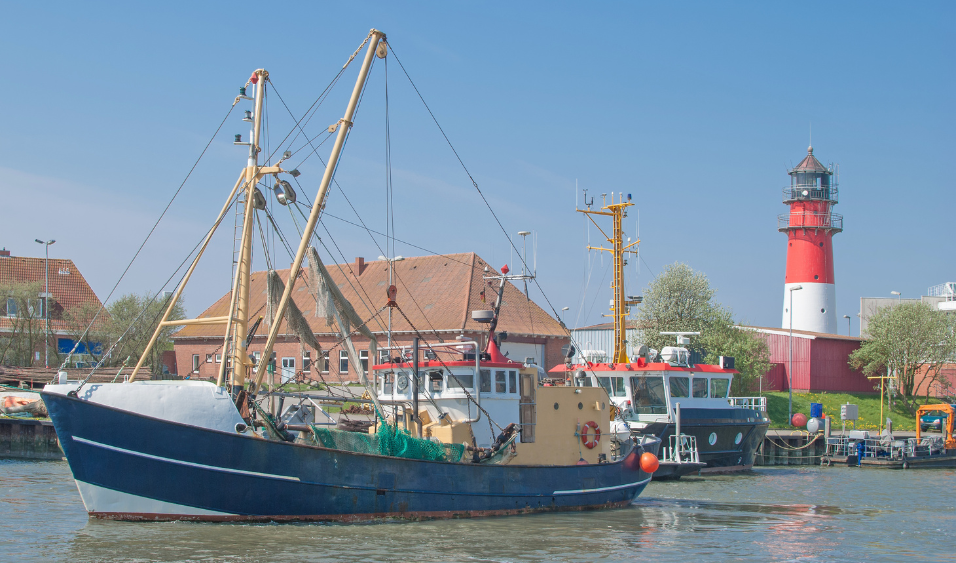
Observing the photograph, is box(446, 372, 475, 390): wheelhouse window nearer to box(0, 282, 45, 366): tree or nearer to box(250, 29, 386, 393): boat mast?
box(250, 29, 386, 393): boat mast

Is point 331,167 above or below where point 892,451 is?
above

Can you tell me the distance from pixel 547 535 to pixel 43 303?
41.7 meters

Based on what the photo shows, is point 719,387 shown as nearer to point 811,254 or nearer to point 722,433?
point 722,433

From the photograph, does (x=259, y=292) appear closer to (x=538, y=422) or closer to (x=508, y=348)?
(x=508, y=348)

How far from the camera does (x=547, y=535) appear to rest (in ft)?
51.0

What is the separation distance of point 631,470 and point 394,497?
647 cm

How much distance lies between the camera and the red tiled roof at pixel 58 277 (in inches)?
2029

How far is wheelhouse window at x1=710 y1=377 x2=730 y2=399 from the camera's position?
29844 mm

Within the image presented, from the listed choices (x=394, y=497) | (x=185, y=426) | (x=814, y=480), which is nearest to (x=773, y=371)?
(x=814, y=480)

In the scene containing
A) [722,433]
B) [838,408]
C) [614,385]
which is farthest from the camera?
[838,408]

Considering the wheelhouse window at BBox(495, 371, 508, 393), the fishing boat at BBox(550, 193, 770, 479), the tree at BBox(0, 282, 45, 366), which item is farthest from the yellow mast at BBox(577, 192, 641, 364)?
the tree at BBox(0, 282, 45, 366)

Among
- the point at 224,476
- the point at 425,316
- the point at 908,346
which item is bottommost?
the point at 224,476

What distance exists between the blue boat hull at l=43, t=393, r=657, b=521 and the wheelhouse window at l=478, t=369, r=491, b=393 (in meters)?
1.88

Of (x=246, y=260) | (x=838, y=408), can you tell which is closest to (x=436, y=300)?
(x=838, y=408)
